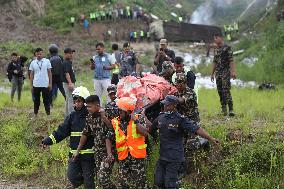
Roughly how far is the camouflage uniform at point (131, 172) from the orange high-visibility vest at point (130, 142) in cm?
6

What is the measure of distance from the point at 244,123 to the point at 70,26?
25.9 m

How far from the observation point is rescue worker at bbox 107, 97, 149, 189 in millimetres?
6617

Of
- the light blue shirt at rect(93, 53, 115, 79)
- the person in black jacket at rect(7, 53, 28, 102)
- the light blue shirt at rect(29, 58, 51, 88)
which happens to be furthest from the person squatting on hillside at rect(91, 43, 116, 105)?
the person in black jacket at rect(7, 53, 28, 102)

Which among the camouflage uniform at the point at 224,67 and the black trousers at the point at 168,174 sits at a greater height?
the camouflage uniform at the point at 224,67

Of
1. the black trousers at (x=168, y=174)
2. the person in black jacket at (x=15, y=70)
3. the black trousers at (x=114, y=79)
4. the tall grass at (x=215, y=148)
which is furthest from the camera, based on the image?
the person in black jacket at (x=15, y=70)

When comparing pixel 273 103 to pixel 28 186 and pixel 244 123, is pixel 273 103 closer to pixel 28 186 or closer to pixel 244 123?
pixel 244 123

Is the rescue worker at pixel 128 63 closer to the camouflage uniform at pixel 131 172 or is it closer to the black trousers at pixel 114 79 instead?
the black trousers at pixel 114 79

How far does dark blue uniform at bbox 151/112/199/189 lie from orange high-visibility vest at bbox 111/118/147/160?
0.92ft

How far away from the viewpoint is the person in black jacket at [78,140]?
7.14m

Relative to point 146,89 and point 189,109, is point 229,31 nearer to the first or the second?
point 146,89

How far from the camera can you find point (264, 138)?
311 inches

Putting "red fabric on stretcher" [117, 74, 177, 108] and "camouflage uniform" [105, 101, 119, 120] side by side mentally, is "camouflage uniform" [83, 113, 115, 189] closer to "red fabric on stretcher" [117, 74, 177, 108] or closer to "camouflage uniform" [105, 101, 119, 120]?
"camouflage uniform" [105, 101, 119, 120]

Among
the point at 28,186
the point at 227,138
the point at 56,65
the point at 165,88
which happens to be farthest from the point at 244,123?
the point at 56,65

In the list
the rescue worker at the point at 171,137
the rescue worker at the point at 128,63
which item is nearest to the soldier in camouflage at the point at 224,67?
the rescue worker at the point at 128,63
